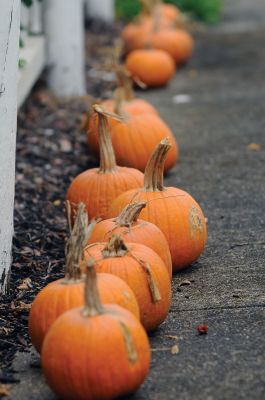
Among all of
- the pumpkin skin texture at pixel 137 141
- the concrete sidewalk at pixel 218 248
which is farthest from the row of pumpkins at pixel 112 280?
the pumpkin skin texture at pixel 137 141

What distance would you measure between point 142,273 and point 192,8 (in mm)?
9999

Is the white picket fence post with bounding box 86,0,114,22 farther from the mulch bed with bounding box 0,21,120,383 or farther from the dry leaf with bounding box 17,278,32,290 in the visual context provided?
the dry leaf with bounding box 17,278,32,290

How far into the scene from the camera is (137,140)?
5.84 m

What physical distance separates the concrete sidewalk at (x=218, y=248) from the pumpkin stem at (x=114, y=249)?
354mm

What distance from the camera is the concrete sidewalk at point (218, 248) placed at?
10.5 ft

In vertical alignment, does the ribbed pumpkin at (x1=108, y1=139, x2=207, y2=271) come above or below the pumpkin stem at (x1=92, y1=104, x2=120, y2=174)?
below

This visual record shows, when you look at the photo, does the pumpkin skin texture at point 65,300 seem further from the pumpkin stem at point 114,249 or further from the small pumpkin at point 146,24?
the small pumpkin at point 146,24

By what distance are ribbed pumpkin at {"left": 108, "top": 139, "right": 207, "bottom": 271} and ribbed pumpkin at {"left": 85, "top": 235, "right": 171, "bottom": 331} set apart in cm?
62

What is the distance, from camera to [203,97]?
27.5 ft

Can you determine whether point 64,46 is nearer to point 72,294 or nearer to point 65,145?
point 65,145

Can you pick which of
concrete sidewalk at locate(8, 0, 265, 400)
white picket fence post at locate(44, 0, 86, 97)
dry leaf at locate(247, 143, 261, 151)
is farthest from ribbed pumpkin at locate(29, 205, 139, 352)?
white picket fence post at locate(44, 0, 86, 97)

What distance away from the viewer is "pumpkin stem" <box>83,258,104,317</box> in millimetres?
2984

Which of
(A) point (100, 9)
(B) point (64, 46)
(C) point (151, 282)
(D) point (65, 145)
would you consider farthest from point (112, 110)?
(A) point (100, 9)

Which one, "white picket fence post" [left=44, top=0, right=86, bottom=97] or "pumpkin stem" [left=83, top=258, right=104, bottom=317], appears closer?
"pumpkin stem" [left=83, top=258, right=104, bottom=317]
